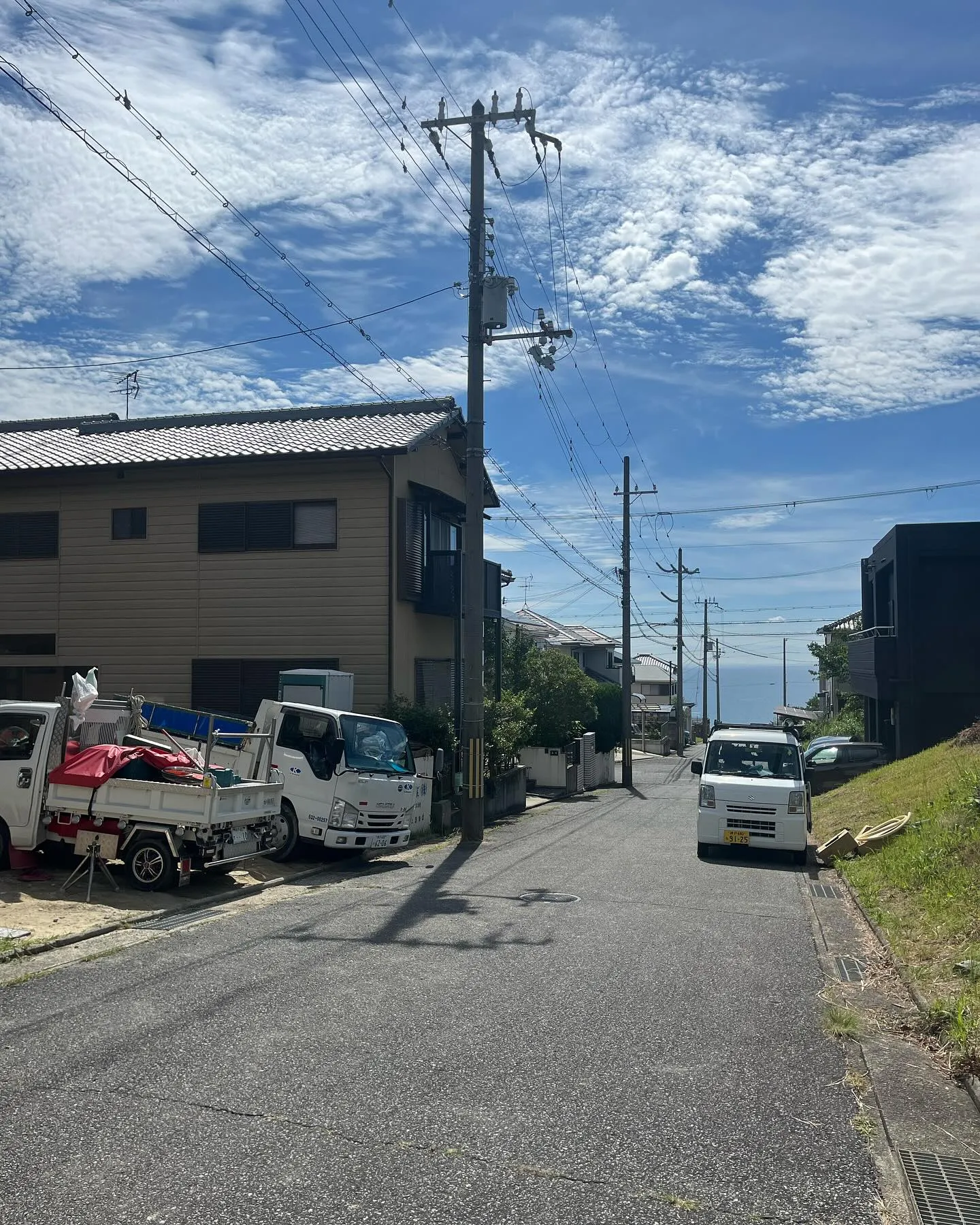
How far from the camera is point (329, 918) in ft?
35.4

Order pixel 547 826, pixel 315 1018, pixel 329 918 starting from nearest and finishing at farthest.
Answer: pixel 315 1018
pixel 329 918
pixel 547 826

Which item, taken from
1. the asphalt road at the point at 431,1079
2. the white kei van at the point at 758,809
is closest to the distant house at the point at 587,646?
the white kei van at the point at 758,809

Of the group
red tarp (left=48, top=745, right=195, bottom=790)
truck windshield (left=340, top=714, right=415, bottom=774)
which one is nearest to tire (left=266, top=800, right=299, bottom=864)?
truck windshield (left=340, top=714, right=415, bottom=774)

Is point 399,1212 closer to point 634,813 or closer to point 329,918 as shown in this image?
point 329,918

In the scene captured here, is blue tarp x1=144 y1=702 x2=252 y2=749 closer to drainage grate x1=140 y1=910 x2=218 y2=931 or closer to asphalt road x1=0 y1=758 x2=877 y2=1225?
A: drainage grate x1=140 y1=910 x2=218 y2=931

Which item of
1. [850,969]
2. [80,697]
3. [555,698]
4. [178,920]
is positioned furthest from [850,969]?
[555,698]

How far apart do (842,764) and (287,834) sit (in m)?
17.3

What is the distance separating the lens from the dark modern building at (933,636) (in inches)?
1187

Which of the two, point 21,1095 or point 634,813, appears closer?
point 21,1095

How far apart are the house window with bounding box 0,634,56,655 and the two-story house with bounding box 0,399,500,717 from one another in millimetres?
34

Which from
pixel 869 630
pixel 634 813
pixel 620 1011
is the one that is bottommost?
pixel 634 813

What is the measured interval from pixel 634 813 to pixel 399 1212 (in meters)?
22.4

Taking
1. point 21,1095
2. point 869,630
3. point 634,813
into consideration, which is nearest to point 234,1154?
point 21,1095

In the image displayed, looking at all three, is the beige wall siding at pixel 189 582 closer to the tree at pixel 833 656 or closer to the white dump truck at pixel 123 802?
the white dump truck at pixel 123 802
